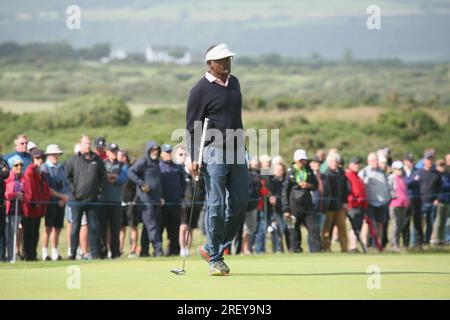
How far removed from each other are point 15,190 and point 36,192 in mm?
517

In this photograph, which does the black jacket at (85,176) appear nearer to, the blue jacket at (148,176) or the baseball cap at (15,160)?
the baseball cap at (15,160)

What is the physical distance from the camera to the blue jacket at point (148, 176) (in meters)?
21.3

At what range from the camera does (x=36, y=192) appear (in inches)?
771

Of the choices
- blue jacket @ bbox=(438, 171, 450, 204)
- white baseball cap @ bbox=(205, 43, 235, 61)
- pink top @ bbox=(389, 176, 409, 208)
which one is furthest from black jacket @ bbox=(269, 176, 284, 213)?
white baseball cap @ bbox=(205, 43, 235, 61)

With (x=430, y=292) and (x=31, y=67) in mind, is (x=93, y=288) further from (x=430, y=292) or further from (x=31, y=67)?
(x=31, y=67)

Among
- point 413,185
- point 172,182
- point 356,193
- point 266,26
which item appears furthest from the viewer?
point 266,26

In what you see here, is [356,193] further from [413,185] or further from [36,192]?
[36,192]

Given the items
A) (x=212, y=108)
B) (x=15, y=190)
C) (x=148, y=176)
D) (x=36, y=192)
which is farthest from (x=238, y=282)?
(x=148, y=176)

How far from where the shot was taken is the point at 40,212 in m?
19.7

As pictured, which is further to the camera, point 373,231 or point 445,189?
point 445,189

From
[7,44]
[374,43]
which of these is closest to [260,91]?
[7,44]

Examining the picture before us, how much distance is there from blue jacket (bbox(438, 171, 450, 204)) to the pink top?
67.3 inches

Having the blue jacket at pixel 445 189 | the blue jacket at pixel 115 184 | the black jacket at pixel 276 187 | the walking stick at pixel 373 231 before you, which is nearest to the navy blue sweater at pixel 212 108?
the blue jacket at pixel 115 184
